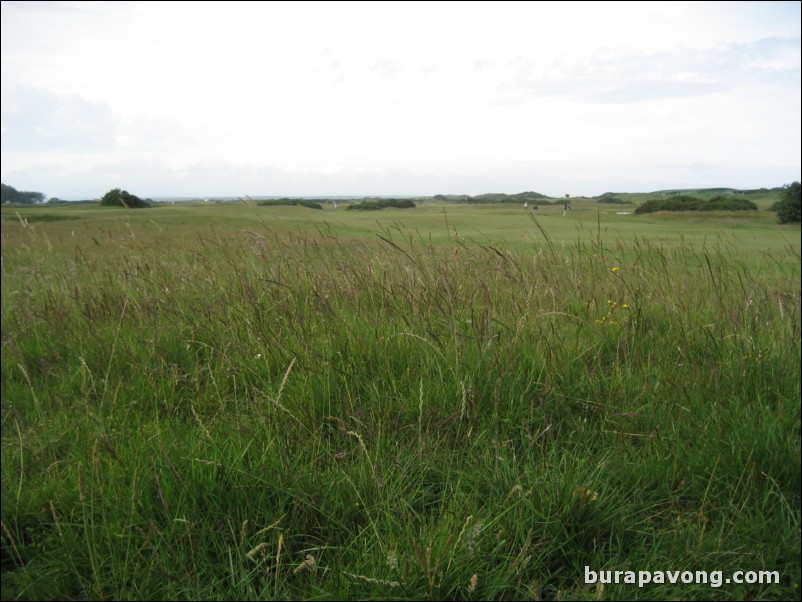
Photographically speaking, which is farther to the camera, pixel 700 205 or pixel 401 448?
pixel 700 205

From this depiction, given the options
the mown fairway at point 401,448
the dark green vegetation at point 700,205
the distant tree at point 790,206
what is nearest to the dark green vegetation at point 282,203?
the mown fairway at point 401,448

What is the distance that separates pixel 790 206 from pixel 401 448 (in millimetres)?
9141

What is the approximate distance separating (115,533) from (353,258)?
314 centimetres

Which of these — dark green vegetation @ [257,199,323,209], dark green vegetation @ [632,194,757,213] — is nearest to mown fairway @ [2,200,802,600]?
dark green vegetation @ [257,199,323,209]

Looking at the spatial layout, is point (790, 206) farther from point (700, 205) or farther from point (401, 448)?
point (700, 205)

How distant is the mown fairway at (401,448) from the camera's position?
149 centimetres

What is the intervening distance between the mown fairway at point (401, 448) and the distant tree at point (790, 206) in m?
5.82

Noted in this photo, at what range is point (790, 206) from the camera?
821cm

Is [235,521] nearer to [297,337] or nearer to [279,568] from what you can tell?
[279,568]

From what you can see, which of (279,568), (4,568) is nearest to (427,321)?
(279,568)

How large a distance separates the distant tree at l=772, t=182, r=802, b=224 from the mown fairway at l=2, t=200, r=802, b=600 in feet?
19.1

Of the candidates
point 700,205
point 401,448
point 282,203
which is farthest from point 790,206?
point 700,205

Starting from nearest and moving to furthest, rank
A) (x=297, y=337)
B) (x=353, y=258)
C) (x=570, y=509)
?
(x=570, y=509)
(x=297, y=337)
(x=353, y=258)

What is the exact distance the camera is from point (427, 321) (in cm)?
287
